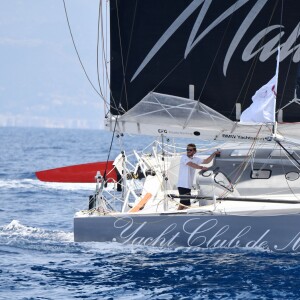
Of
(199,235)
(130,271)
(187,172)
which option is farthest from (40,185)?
(130,271)

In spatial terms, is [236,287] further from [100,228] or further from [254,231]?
[100,228]

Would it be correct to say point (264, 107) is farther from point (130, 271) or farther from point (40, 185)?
point (40, 185)

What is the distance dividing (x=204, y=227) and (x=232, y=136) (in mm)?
2025

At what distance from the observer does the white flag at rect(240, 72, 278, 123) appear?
13602 millimetres

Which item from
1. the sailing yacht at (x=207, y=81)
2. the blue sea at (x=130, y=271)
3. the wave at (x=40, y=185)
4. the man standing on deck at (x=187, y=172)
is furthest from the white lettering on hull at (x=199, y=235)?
the wave at (x=40, y=185)

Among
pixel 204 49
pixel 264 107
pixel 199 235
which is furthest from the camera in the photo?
pixel 204 49

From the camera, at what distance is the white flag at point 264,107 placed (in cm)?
1360

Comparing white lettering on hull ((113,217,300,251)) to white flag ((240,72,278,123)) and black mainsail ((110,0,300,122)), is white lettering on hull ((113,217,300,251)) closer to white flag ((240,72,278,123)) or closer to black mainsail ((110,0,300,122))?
white flag ((240,72,278,123))

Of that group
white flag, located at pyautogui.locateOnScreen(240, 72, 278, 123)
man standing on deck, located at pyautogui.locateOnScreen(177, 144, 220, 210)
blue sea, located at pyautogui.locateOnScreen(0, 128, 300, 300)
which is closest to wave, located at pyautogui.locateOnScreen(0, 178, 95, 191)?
blue sea, located at pyautogui.locateOnScreen(0, 128, 300, 300)

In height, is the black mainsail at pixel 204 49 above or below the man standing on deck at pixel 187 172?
above

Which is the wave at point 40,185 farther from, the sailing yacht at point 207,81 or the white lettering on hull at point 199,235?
the white lettering on hull at point 199,235

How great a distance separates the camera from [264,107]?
44.8 ft

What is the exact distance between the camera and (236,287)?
12.5 meters

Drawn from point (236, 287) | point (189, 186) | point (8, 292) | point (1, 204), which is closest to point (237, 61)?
point (189, 186)
